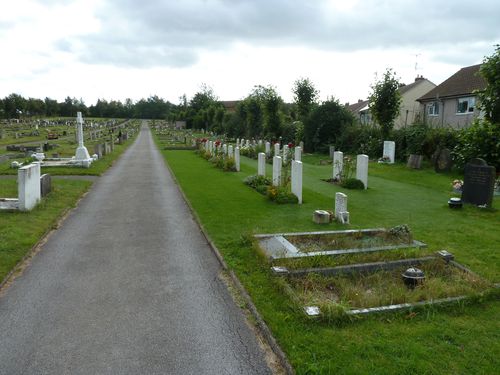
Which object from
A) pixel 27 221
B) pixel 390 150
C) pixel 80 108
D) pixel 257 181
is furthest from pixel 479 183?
pixel 80 108

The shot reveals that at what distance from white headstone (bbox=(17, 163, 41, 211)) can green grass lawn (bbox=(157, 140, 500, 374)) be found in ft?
13.2

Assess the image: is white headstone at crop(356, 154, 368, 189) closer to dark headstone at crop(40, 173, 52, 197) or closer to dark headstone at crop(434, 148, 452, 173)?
dark headstone at crop(434, 148, 452, 173)

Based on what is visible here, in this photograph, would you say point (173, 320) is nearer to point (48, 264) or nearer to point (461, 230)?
point (48, 264)

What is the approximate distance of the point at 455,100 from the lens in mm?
37562

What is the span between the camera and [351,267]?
6.16 m

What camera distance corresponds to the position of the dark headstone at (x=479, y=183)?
36.9 ft

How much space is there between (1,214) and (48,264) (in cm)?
408

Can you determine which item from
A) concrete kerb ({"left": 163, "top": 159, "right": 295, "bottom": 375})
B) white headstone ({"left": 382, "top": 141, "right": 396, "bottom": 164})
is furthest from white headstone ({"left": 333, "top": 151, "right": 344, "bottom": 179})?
concrete kerb ({"left": 163, "top": 159, "right": 295, "bottom": 375})

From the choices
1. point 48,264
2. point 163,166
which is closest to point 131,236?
point 48,264

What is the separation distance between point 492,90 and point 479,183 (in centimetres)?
270

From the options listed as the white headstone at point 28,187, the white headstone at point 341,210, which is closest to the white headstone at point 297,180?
the white headstone at point 341,210

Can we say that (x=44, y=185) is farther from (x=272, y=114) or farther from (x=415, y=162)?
(x=272, y=114)

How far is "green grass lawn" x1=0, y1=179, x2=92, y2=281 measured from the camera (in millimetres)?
7077

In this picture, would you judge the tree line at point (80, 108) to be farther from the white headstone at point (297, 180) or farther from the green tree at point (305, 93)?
the white headstone at point (297, 180)
